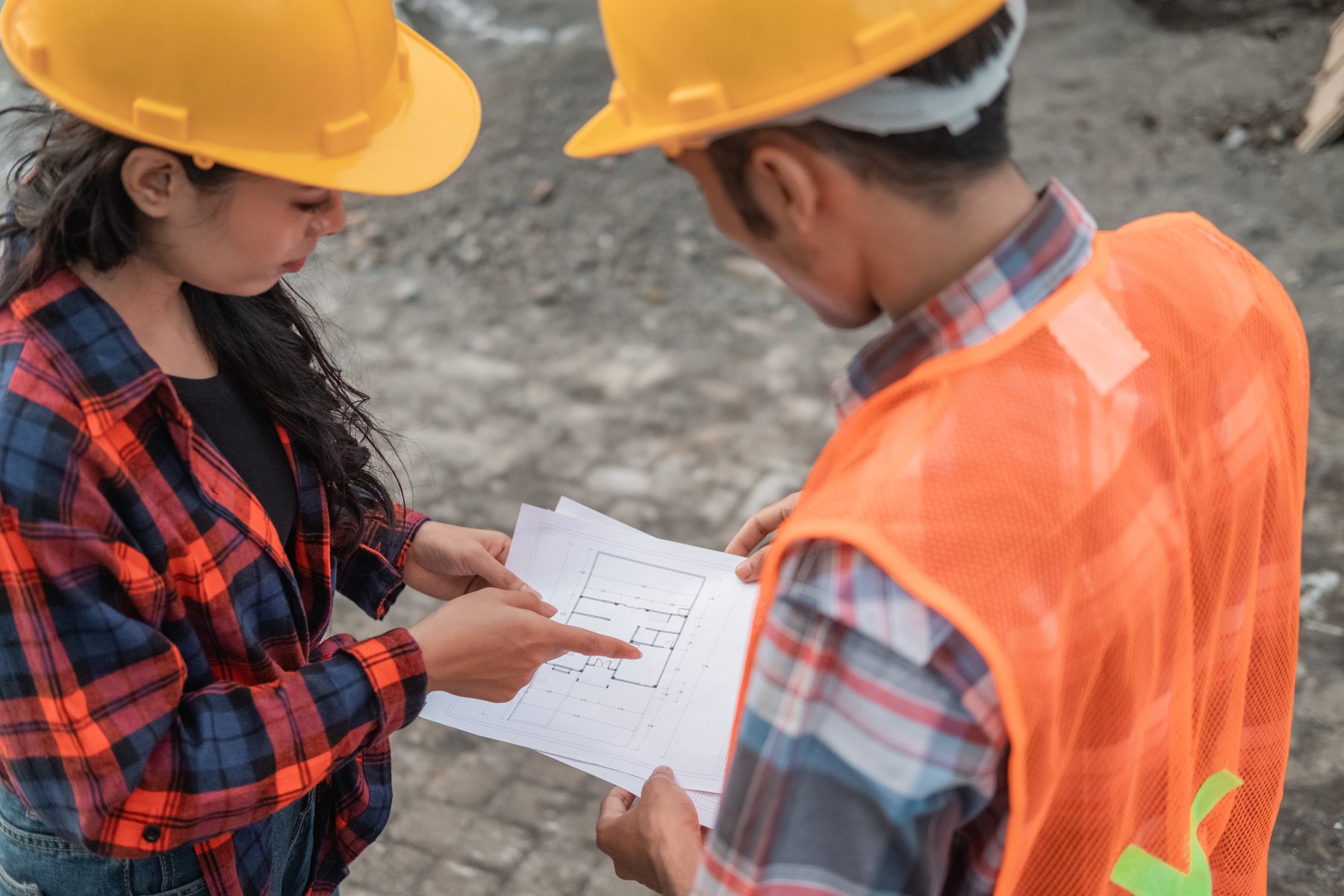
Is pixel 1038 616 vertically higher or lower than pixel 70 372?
higher

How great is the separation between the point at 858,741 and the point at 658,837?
1.73 feet

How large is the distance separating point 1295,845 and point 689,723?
5.89 feet

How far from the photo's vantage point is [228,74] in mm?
1353

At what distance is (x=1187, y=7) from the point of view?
7.02 m

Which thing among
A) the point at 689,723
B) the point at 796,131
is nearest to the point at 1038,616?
the point at 796,131

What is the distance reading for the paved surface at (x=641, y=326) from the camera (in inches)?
123

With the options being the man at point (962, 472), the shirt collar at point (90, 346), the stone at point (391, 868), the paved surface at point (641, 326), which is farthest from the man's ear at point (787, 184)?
the stone at point (391, 868)

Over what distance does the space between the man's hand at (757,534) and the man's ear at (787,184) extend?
2.26ft

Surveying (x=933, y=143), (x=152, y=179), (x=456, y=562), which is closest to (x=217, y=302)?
(x=152, y=179)

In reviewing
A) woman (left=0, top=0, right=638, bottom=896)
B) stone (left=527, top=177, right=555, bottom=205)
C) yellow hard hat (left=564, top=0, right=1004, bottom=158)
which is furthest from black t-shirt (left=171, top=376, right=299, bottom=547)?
stone (left=527, top=177, right=555, bottom=205)

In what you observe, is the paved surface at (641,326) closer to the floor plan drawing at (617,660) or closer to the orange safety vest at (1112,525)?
the floor plan drawing at (617,660)

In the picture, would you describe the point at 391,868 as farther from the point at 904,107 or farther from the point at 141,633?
the point at 904,107

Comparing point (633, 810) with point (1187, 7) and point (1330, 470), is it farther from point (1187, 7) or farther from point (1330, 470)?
point (1187, 7)

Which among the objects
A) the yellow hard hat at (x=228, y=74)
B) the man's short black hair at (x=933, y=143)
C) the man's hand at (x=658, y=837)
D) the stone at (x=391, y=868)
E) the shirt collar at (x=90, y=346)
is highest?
the man's short black hair at (x=933, y=143)
